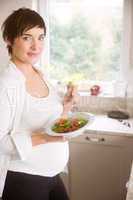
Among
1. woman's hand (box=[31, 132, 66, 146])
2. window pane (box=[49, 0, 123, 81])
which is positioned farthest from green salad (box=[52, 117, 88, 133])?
window pane (box=[49, 0, 123, 81])

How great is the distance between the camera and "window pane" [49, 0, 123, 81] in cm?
287

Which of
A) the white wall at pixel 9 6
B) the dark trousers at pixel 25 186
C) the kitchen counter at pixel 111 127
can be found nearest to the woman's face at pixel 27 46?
the dark trousers at pixel 25 186

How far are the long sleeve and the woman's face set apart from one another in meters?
0.17

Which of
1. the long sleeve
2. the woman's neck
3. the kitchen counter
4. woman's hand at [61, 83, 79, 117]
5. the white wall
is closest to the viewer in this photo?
the long sleeve

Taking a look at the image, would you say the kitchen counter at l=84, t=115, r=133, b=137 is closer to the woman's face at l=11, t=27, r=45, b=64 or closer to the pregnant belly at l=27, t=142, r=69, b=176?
the pregnant belly at l=27, t=142, r=69, b=176

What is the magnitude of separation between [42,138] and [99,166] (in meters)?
1.13

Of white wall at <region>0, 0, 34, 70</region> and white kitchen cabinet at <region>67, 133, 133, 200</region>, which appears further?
white wall at <region>0, 0, 34, 70</region>

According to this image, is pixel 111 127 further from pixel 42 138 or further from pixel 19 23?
pixel 19 23

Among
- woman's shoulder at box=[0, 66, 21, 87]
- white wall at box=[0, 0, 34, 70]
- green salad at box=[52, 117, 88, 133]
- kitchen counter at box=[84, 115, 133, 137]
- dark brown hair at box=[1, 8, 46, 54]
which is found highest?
white wall at box=[0, 0, 34, 70]

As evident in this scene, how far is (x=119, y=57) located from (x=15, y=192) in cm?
173

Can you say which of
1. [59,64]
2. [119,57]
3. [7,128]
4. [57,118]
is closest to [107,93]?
[119,57]

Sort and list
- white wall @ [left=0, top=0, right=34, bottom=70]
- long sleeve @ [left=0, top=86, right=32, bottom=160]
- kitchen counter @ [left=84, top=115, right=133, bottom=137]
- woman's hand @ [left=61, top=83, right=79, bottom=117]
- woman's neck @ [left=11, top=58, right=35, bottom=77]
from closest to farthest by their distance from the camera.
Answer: long sleeve @ [left=0, top=86, right=32, bottom=160] → woman's neck @ [left=11, top=58, right=35, bottom=77] → woman's hand @ [left=61, top=83, right=79, bottom=117] → kitchen counter @ [left=84, top=115, right=133, bottom=137] → white wall @ [left=0, top=0, right=34, bottom=70]

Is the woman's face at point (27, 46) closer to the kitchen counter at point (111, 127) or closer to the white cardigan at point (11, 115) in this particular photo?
the white cardigan at point (11, 115)

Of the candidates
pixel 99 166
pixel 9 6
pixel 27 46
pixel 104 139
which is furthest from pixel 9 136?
pixel 9 6
